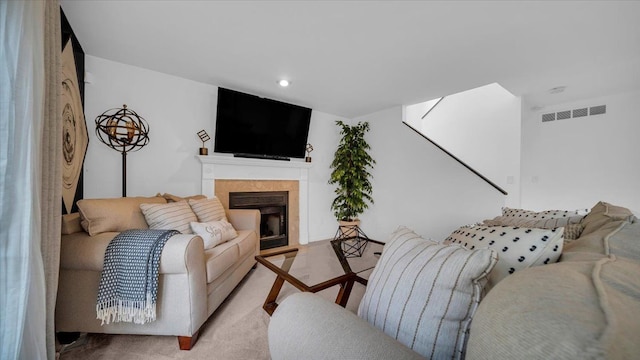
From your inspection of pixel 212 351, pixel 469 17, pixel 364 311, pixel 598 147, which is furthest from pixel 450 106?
pixel 212 351

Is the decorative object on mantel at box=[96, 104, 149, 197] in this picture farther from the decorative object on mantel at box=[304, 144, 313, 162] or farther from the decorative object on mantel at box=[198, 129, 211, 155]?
the decorative object on mantel at box=[304, 144, 313, 162]

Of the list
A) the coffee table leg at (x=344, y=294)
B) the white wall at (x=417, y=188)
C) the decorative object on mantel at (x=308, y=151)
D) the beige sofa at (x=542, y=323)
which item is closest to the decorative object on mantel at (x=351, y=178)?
the white wall at (x=417, y=188)

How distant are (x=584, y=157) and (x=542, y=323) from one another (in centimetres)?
446

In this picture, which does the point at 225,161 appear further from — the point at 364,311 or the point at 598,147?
the point at 598,147

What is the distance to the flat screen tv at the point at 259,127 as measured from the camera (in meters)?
2.88

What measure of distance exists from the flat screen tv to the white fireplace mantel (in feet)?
0.33

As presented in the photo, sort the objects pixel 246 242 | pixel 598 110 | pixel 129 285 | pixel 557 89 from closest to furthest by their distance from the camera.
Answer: pixel 129 285 → pixel 246 242 → pixel 557 89 → pixel 598 110

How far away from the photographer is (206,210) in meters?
2.24

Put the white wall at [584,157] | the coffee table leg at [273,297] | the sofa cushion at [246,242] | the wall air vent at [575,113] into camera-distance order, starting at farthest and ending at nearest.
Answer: the wall air vent at [575,113] < the white wall at [584,157] < the sofa cushion at [246,242] < the coffee table leg at [273,297]

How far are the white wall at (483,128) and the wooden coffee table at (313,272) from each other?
222 centimetres

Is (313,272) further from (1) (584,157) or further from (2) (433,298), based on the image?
(1) (584,157)

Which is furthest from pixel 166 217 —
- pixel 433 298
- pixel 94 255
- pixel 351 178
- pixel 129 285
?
pixel 351 178

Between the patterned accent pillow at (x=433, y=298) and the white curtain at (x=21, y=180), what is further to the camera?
the white curtain at (x=21, y=180)

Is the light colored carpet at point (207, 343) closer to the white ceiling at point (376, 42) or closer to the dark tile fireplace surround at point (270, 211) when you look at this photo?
the dark tile fireplace surround at point (270, 211)
